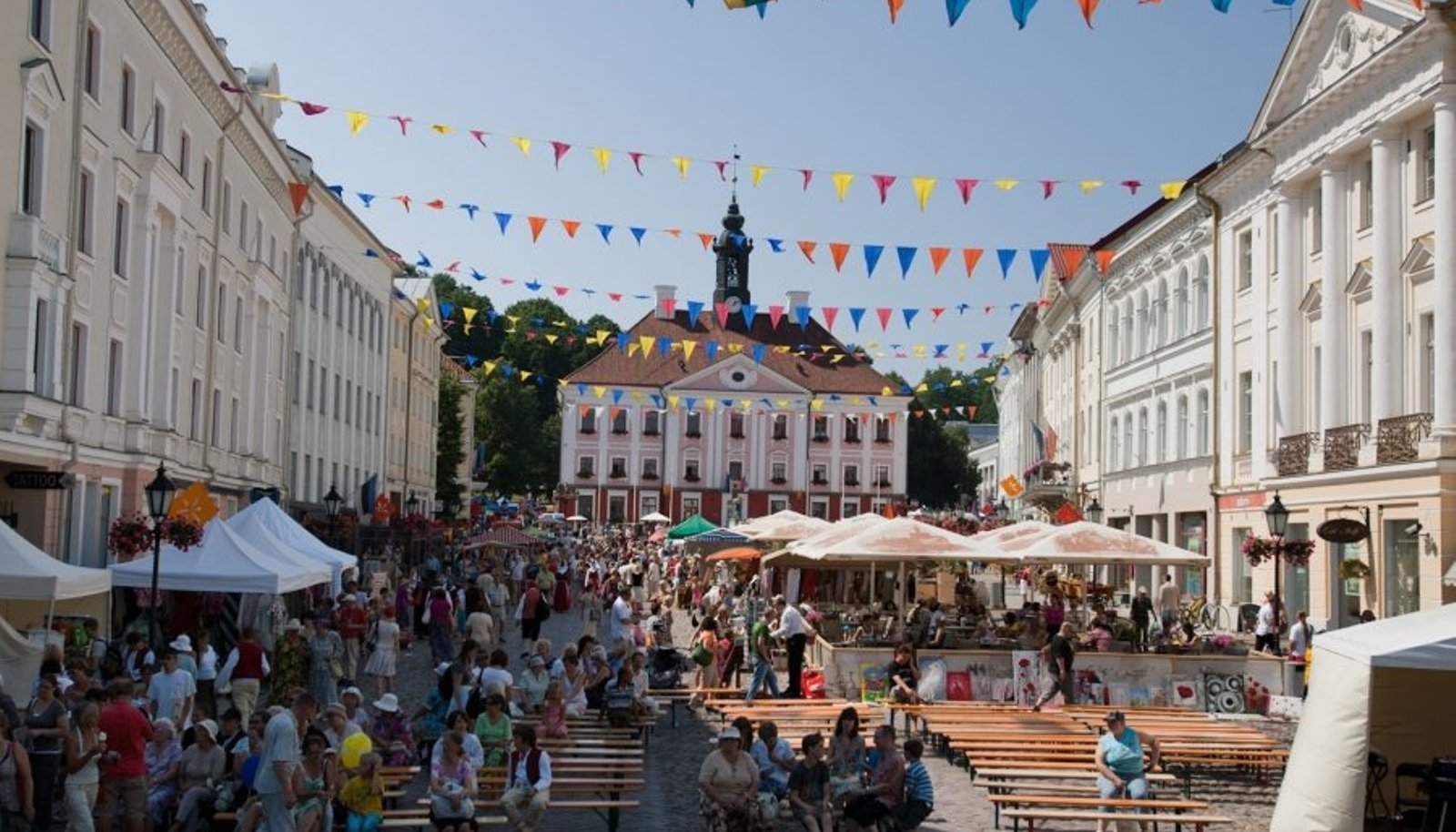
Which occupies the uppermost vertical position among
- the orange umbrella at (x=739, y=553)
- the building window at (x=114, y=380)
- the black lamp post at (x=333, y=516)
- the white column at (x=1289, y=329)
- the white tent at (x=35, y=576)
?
the white column at (x=1289, y=329)

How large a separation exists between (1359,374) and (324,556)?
61.4 feet

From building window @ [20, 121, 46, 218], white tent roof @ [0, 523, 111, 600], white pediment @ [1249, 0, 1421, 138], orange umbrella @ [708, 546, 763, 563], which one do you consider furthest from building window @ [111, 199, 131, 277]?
white pediment @ [1249, 0, 1421, 138]

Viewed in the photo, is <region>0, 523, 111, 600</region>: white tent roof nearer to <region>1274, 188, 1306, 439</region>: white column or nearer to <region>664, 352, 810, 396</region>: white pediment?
<region>1274, 188, 1306, 439</region>: white column

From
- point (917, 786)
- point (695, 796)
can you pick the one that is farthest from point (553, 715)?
point (917, 786)

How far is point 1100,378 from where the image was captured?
169 ft

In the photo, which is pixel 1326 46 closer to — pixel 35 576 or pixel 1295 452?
pixel 1295 452

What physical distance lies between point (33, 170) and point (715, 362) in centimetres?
8003

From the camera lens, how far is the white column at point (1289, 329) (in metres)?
33.1

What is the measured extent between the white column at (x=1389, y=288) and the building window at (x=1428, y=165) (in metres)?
0.69

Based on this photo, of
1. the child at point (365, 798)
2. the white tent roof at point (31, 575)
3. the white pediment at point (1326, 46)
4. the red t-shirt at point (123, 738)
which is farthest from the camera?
the white pediment at point (1326, 46)

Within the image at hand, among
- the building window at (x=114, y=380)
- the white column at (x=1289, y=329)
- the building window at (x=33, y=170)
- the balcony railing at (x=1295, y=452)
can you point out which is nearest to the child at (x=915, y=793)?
the building window at (x=33, y=170)

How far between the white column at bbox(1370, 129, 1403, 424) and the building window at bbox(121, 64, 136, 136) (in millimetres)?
21299

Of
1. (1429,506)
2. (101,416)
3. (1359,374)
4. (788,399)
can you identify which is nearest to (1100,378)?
(1359,374)

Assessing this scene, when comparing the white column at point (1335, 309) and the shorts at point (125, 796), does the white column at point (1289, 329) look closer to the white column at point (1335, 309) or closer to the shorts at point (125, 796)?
the white column at point (1335, 309)
